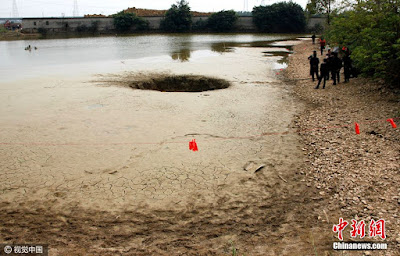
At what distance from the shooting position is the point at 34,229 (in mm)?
4859

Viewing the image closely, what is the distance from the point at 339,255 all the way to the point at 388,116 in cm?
657

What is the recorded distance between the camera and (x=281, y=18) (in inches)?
2721

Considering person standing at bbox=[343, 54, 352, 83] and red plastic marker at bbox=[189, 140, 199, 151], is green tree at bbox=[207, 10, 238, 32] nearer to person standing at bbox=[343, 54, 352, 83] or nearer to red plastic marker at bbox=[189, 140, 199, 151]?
person standing at bbox=[343, 54, 352, 83]

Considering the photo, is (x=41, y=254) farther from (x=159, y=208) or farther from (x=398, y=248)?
(x=398, y=248)

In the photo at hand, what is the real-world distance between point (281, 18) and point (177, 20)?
82.2ft

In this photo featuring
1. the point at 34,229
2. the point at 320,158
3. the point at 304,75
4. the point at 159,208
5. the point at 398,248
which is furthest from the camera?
the point at 304,75

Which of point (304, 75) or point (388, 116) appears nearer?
point (388, 116)

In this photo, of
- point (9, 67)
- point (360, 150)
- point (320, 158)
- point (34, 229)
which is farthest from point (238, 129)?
point (9, 67)

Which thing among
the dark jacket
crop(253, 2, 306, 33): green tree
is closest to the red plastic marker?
the dark jacket

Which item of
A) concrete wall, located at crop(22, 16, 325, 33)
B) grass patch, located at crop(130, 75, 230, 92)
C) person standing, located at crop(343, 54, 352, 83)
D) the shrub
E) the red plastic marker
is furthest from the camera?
the shrub

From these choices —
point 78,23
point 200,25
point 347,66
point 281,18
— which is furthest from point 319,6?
point 78,23

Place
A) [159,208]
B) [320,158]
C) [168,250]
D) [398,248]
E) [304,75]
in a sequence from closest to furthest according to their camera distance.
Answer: [398,248] → [168,250] → [159,208] → [320,158] → [304,75]

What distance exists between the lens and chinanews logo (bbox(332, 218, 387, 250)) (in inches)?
166

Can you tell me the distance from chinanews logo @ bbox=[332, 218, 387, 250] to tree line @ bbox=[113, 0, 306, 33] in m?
71.5
